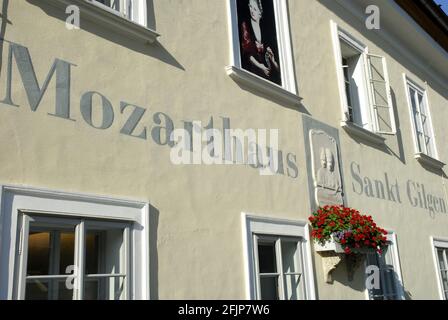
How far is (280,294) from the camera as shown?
475 cm

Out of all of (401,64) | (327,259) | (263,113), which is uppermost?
(401,64)

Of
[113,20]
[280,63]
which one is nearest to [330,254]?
[280,63]

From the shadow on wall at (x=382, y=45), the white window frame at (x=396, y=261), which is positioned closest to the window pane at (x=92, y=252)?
the shadow on wall at (x=382, y=45)

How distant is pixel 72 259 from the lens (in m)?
3.21

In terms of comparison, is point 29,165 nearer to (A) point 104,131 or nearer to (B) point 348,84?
(A) point 104,131

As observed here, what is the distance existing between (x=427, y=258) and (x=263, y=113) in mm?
4269

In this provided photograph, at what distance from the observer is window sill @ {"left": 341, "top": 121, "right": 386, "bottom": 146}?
6.54 m

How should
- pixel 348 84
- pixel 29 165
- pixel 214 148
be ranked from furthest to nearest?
pixel 348 84 → pixel 214 148 → pixel 29 165

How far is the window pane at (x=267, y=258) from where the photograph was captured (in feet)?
15.5

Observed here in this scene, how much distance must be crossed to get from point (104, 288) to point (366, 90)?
17.3 feet

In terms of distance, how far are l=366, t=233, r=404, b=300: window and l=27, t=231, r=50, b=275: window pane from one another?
4.34 m

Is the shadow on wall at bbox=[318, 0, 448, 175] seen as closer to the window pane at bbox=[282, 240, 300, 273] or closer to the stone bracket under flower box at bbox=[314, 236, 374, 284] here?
the stone bracket under flower box at bbox=[314, 236, 374, 284]

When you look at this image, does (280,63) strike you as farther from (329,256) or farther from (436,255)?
(436,255)
